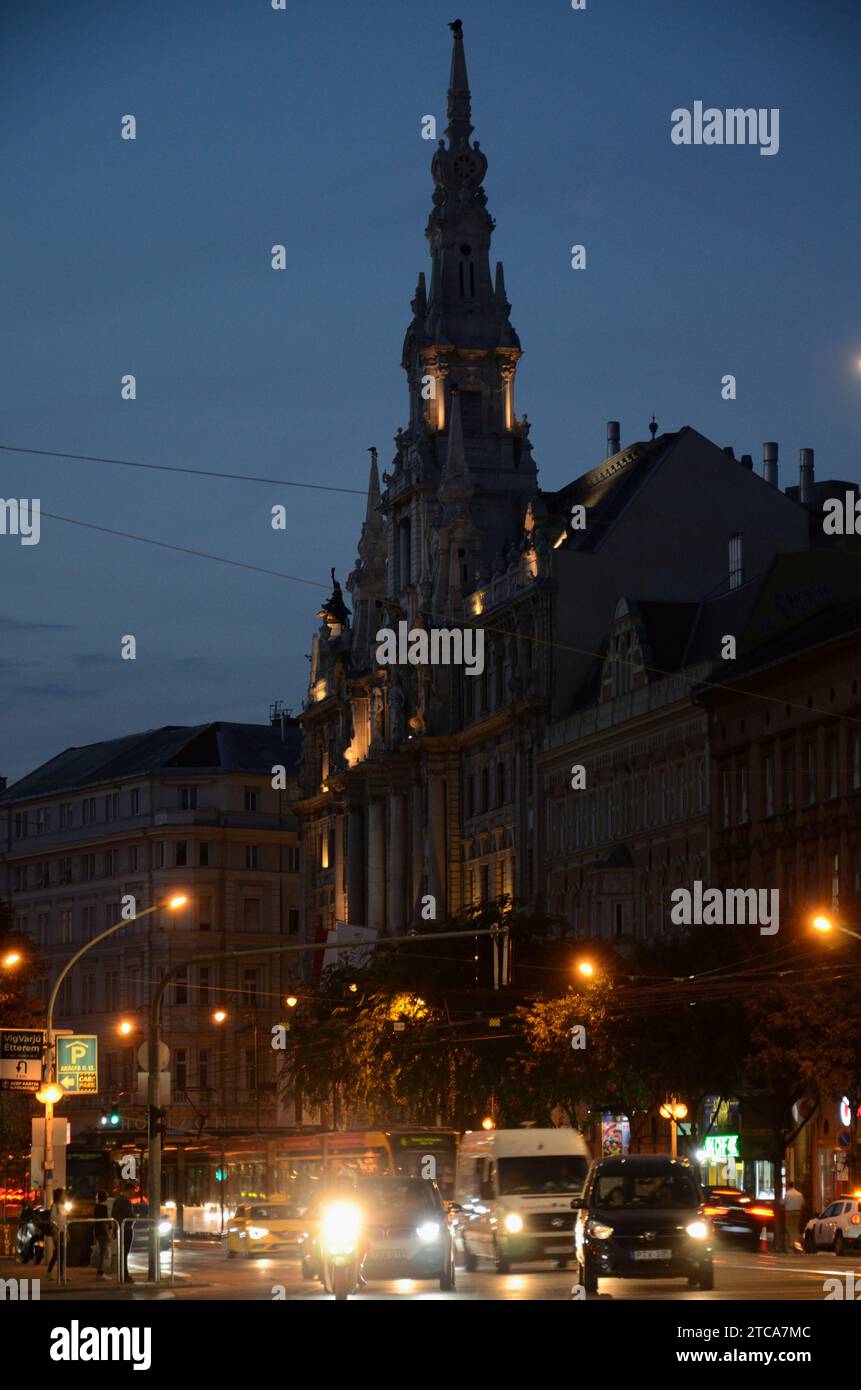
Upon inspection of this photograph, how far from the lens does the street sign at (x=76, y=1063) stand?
54.7 meters

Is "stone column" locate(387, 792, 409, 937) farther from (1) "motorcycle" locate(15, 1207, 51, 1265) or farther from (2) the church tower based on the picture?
(1) "motorcycle" locate(15, 1207, 51, 1265)

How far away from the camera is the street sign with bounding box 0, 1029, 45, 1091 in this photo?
5253 centimetres

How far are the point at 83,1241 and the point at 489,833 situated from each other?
58.8 metres

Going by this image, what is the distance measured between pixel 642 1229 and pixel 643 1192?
102 cm

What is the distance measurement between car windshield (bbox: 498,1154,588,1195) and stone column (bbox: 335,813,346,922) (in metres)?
82.5

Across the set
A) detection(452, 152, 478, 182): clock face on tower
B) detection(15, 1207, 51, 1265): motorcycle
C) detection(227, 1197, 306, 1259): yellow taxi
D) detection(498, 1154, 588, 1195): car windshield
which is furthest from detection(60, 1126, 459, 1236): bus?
detection(452, 152, 478, 182): clock face on tower

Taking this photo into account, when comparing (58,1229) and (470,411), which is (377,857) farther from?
(58,1229)

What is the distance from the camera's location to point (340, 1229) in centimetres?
3944

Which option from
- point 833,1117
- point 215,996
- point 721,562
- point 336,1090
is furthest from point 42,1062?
point 215,996

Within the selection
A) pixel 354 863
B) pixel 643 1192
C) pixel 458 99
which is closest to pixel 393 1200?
pixel 643 1192

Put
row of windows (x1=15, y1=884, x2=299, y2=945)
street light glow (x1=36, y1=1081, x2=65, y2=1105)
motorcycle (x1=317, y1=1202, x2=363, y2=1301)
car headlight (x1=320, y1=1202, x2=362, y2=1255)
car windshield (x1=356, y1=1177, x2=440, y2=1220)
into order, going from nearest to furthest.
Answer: motorcycle (x1=317, y1=1202, x2=363, y2=1301) → car headlight (x1=320, y1=1202, x2=362, y2=1255) → car windshield (x1=356, y1=1177, x2=440, y2=1220) → street light glow (x1=36, y1=1081, x2=65, y2=1105) → row of windows (x1=15, y1=884, x2=299, y2=945)

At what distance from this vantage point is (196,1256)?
2662 inches

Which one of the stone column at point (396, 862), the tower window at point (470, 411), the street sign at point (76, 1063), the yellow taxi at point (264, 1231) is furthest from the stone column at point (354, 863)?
the street sign at point (76, 1063)
